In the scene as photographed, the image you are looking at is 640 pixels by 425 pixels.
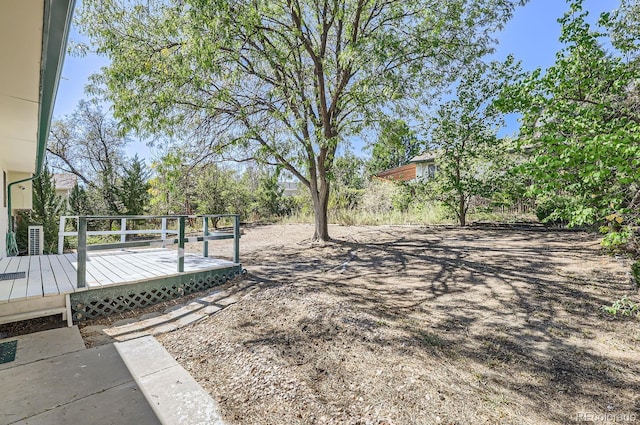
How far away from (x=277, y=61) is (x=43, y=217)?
883cm

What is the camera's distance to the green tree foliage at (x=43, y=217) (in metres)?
9.12

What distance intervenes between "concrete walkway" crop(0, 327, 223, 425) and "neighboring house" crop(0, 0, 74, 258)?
2.43 m

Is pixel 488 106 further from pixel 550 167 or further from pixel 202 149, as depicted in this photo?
pixel 202 149

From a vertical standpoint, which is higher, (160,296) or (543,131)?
(543,131)

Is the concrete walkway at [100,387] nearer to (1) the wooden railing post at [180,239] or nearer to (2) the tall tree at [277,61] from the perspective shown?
(1) the wooden railing post at [180,239]

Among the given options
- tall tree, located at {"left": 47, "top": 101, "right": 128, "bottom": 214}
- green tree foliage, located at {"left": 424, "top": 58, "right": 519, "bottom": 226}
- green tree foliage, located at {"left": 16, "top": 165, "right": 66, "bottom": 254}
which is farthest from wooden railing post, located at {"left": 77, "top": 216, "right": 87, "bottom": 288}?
tall tree, located at {"left": 47, "top": 101, "right": 128, "bottom": 214}

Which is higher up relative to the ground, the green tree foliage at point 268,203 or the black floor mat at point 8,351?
the green tree foliage at point 268,203

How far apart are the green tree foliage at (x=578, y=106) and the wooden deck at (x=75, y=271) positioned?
16.5ft

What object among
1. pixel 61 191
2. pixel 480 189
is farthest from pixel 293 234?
pixel 61 191

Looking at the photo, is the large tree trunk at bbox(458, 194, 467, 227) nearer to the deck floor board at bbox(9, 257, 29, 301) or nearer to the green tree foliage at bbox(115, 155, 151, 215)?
the deck floor board at bbox(9, 257, 29, 301)

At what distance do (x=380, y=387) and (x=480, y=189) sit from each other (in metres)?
10.0

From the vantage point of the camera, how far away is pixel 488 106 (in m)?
10.1

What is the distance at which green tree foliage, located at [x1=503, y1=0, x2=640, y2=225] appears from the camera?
11.8 ft

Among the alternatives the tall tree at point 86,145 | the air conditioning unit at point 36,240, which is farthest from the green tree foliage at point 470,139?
the tall tree at point 86,145
